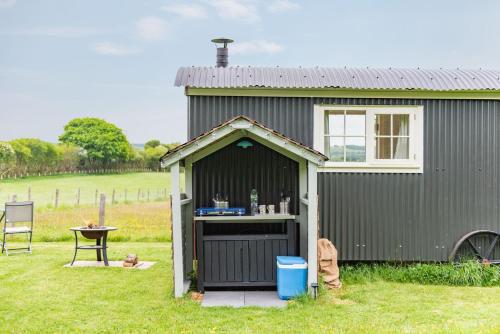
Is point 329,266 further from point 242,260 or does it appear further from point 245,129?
point 245,129

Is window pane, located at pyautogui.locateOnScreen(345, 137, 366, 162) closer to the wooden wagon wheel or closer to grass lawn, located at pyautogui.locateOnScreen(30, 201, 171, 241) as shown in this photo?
the wooden wagon wheel

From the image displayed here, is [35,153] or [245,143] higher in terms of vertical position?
[35,153]

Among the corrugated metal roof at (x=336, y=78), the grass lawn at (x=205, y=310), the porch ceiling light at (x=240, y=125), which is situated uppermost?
the corrugated metal roof at (x=336, y=78)

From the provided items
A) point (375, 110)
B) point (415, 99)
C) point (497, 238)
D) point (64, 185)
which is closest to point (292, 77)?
point (375, 110)

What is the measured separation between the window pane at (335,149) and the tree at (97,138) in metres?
34.7

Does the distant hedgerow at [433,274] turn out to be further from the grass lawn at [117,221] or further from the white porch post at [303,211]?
the grass lawn at [117,221]

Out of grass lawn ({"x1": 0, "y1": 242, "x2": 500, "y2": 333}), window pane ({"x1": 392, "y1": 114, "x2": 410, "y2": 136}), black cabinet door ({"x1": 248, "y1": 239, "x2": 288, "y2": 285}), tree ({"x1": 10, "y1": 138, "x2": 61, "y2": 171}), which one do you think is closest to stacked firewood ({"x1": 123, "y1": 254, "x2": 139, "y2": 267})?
grass lawn ({"x1": 0, "y1": 242, "x2": 500, "y2": 333})

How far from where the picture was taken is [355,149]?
32.4 feet

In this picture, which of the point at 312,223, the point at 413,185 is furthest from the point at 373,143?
the point at 312,223

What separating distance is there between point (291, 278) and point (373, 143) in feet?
9.81

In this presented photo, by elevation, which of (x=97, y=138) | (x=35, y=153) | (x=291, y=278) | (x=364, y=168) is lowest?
→ (x=291, y=278)

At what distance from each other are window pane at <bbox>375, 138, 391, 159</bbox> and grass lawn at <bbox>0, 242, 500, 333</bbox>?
2.11 m

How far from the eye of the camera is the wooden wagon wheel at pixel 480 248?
10.1 meters

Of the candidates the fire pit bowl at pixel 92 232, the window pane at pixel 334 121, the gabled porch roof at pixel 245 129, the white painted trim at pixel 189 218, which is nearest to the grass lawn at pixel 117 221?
the fire pit bowl at pixel 92 232
